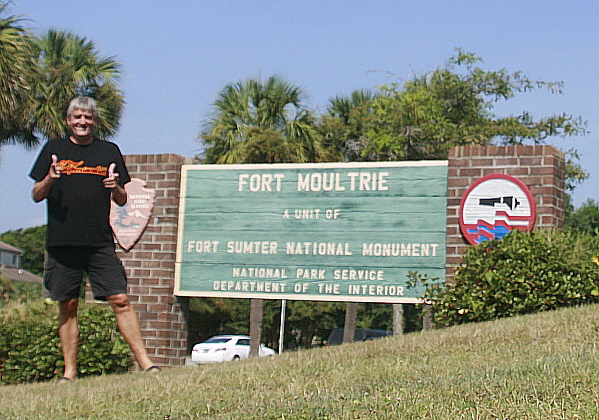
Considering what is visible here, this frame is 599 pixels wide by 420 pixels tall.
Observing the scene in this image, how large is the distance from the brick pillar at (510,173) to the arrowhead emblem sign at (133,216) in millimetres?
3609

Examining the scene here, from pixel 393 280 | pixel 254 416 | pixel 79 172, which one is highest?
pixel 79 172

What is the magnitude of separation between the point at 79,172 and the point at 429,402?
10.8 feet

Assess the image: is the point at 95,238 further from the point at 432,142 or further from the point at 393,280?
the point at 432,142

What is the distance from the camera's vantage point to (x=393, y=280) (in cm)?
932

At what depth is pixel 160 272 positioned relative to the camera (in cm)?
1016

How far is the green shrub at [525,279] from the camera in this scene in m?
7.95

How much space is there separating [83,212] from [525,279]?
4119 millimetres

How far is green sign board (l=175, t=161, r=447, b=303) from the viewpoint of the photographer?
9.34 metres

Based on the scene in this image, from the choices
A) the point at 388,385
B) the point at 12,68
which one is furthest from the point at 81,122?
the point at 12,68

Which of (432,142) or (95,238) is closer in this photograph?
(95,238)

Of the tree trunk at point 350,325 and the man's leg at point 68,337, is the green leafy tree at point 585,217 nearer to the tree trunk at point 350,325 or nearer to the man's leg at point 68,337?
the tree trunk at point 350,325

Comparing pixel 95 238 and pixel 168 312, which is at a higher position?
pixel 95 238

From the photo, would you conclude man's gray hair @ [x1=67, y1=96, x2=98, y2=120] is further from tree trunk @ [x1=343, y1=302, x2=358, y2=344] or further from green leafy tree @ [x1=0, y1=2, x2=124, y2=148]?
tree trunk @ [x1=343, y1=302, x2=358, y2=344]

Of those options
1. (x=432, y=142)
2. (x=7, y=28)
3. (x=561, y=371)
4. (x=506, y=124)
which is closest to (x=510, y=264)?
(x=561, y=371)
